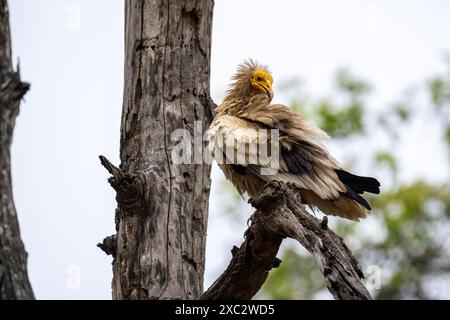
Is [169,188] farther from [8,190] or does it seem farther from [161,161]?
[8,190]

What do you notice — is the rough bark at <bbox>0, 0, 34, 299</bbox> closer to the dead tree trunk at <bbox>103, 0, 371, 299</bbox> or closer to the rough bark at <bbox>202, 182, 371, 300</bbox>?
the dead tree trunk at <bbox>103, 0, 371, 299</bbox>

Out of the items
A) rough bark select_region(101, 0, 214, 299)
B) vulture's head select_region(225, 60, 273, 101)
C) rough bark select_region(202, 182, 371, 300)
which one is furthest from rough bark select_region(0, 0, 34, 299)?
vulture's head select_region(225, 60, 273, 101)

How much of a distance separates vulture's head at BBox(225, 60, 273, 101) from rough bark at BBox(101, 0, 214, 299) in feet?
5.18

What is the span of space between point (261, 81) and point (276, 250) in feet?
9.83

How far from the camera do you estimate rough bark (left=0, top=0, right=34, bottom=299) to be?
5547 millimetres

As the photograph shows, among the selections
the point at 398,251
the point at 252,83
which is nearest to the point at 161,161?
the point at 252,83

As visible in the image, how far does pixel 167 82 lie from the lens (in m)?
6.25

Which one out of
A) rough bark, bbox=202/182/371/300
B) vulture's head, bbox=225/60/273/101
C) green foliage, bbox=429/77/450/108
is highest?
green foliage, bbox=429/77/450/108

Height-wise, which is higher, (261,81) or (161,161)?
(261,81)

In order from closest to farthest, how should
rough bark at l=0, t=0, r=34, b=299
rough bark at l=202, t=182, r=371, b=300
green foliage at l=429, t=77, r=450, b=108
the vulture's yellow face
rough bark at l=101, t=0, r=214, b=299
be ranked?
rough bark at l=202, t=182, r=371, b=300
rough bark at l=0, t=0, r=34, b=299
rough bark at l=101, t=0, r=214, b=299
the vulture's yellow face
green foliage at l=429, t=77, r=450, b=108

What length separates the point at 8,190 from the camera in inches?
232

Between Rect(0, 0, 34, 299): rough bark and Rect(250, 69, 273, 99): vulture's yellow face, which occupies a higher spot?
Rect(250, 69, 273, 99): vulture's yellow face
